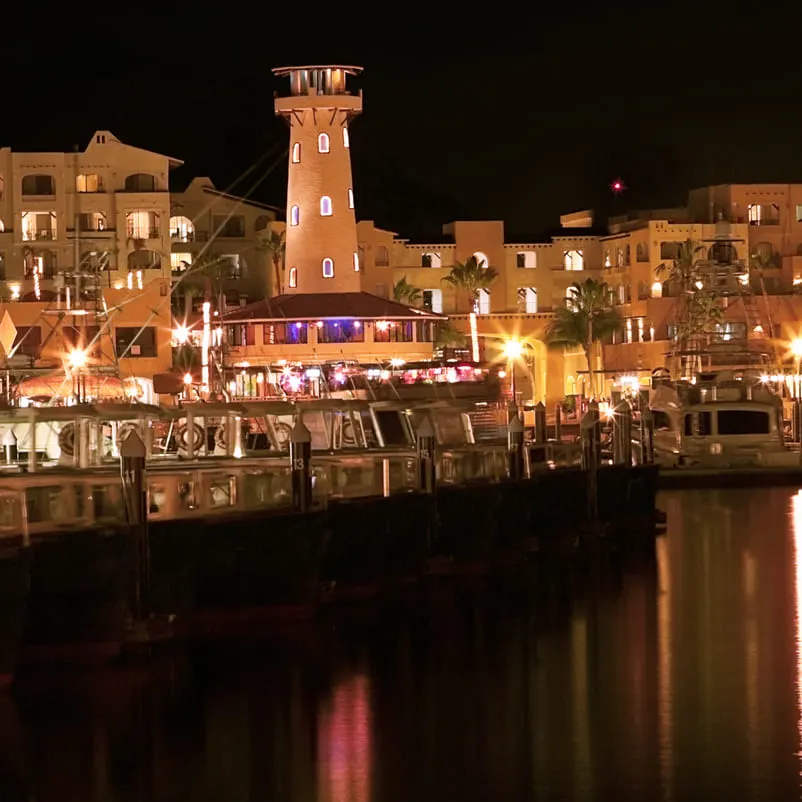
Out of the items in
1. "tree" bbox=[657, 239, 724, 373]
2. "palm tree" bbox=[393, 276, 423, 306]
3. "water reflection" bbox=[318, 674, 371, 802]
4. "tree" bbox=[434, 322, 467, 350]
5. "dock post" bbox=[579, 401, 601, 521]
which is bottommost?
"water reflection" bbox=[318, 674, 371, 802]

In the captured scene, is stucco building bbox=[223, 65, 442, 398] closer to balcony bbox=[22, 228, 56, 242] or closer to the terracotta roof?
the terracotta roof

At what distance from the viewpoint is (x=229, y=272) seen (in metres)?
108

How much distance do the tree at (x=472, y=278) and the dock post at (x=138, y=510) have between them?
88.8 metres

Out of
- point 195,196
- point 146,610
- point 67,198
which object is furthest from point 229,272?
point 146,610

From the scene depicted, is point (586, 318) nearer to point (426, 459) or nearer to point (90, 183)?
point (90, 183)

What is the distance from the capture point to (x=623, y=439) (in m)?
45.7

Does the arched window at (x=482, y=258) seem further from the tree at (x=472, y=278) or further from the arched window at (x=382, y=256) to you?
the arched window at (x=382, y=256)

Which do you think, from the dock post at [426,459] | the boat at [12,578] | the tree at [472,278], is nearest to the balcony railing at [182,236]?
the tree at [472,278]

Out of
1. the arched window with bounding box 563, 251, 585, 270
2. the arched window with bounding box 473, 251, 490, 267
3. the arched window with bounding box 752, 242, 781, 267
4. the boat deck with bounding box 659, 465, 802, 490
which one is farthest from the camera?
the arched window with bounding box 563, 251, 585, 270

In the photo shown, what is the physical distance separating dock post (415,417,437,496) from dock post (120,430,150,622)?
837 centimetres

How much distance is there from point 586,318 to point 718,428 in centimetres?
5508

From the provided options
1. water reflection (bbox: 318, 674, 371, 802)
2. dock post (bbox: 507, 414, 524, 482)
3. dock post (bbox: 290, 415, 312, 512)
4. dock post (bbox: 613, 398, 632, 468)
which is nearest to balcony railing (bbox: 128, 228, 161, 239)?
dock post (bbox: 613, 398, 632, 468)

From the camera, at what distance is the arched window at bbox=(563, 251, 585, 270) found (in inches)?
4688

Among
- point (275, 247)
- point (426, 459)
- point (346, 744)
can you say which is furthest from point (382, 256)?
point (346, 744)
